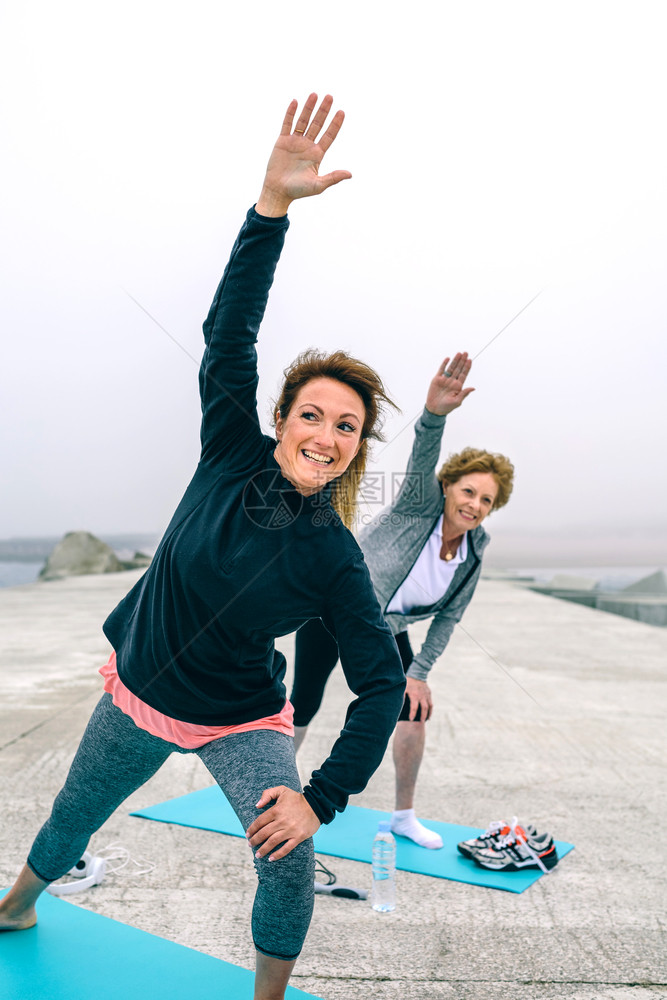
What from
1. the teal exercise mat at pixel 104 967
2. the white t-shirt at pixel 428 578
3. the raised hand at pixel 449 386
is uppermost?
the raised hand at pixel 449 386

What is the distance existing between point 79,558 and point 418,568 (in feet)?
90.0

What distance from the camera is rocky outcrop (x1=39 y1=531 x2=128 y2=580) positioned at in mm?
28125

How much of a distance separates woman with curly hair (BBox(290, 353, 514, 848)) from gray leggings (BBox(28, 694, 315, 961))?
124 cm

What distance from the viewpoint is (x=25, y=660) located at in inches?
310

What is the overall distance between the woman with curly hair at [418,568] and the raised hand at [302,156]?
150 cm

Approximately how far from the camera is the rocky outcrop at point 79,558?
28.1 metres

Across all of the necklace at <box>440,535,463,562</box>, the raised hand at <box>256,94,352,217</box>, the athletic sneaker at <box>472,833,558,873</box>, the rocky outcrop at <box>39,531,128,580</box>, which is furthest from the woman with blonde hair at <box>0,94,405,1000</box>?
the rocky outcrop at <box>39,531,128,580</box>

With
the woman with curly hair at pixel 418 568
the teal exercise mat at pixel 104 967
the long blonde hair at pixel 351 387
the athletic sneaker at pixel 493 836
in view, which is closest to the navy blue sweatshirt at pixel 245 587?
the long blonde hair at pixel 351 387

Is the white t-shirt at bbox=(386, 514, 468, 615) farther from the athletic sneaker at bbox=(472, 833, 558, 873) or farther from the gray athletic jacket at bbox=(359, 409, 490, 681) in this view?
the athletic sneaker at bbox=(472, 833, 558, 873)

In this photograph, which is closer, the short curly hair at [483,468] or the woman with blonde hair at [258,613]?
the woman with blonde hair at [258,613]

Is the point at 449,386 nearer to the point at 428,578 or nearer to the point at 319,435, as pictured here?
the point at 428,578

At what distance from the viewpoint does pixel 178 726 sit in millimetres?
1857

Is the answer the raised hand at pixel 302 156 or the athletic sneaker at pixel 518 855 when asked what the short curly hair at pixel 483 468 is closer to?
the athletic sneaker at pixel 518 855

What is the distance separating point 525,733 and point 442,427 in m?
3.21
